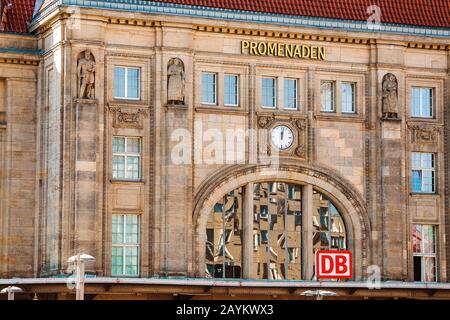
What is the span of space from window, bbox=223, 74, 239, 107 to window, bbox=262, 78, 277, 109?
124 cm

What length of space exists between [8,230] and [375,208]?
1503cm

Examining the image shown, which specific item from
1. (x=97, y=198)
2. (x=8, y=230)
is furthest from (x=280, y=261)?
(x=8, y=230)

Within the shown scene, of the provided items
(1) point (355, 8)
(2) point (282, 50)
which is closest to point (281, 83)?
(2) point (282, 50)

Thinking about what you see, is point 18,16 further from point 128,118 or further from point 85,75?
point 128,118

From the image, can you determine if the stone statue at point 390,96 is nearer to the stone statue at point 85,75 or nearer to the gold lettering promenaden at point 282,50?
the gold lettering promenaden at point 282,50

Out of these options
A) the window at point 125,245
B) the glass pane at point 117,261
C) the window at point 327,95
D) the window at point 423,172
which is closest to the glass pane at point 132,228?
the window at point 125,245

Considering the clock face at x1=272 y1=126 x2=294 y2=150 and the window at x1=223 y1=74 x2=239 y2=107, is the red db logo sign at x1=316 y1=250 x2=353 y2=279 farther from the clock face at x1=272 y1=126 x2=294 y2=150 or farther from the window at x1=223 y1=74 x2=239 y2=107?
the window at x1=223 y1=74 x2=239 y2=107

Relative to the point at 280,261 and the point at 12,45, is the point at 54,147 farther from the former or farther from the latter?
the point at 280,261

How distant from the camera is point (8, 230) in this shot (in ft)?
147

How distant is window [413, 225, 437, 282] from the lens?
1850 inches

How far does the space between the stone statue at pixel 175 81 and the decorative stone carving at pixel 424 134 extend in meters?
10.6

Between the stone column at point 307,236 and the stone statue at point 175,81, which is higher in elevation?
the stone statue at point 175,81

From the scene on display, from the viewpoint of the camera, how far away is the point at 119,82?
43.3 m

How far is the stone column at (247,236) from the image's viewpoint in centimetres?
4416
